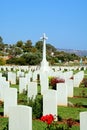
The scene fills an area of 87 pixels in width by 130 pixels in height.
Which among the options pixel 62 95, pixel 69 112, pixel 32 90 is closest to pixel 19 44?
pixel 32 90

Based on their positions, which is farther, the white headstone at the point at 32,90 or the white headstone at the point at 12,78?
the white headstone at the point at 12,78

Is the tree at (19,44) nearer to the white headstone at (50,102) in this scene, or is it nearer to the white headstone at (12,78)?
the white headstone at (12,78)

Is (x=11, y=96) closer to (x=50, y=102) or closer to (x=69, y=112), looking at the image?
(x=50, y=102)

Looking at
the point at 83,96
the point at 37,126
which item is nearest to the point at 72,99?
the point at 83,96

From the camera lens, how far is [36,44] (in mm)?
122875

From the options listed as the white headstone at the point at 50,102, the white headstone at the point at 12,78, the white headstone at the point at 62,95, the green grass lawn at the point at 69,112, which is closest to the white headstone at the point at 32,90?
the white headstone at the point at 62,95

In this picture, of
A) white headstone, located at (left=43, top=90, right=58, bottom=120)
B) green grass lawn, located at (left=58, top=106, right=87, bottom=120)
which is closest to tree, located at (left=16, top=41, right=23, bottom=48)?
green grass lawn, located at (left=58, top=106, right=87, bottom=120)

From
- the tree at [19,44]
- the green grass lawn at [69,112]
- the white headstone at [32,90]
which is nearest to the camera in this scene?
the green grass lawn at [69,112]

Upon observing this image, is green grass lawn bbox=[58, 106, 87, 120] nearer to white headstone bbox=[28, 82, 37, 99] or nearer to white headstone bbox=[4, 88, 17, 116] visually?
white headstone bbox=[28, 82, 37, 99]

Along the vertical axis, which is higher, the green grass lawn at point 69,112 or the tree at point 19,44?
the tree at point 19,44

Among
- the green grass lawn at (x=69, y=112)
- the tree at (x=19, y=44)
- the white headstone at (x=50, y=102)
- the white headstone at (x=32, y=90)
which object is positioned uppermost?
the tree at (x=19, y=44)

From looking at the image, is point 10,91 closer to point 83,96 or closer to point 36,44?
point 83,96

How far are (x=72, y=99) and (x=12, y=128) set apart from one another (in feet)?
30.8

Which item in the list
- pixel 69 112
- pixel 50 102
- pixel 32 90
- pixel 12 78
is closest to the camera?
pixel 50 102
